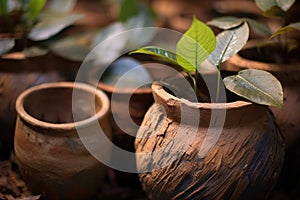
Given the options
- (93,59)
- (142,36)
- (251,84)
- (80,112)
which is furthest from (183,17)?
(251,84)

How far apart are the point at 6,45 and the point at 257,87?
700mm

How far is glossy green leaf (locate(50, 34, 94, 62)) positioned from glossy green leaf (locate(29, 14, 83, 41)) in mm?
44

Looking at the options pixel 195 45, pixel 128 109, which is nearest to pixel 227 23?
pixel 195 45

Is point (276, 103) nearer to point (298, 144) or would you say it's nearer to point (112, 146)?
point (298, 144)

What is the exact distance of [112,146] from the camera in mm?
1033

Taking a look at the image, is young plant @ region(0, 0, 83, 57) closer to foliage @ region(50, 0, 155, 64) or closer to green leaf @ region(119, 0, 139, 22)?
foliage @ region(50, 0, 155, 64)

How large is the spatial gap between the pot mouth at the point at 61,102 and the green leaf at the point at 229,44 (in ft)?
0.95

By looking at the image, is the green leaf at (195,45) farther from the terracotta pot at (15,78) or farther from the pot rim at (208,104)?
the terracotta pot at (15,78)

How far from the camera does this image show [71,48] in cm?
123

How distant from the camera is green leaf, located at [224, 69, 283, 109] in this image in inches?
31.3

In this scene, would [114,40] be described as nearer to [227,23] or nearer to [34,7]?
[34,7]

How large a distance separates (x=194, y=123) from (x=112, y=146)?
280 millimetres

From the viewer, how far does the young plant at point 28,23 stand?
1.17m

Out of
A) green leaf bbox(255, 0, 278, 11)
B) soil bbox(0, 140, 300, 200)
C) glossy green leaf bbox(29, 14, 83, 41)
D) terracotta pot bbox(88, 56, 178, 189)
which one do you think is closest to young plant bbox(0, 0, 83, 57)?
glossy green leaf bbox(29, 14, 83, 41)
